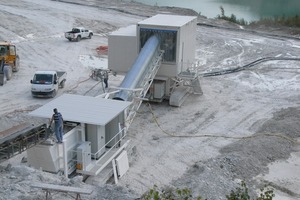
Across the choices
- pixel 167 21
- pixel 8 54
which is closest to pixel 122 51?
pixel 167 21

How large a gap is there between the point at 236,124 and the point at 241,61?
41.3 ft

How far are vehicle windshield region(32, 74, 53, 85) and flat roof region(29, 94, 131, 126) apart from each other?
7784 millimetres

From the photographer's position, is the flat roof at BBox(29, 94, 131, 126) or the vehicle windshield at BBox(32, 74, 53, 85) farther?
the vehicle windshield at BBox(32, 74, 53, 85)

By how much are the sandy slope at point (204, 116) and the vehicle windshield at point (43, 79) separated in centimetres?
93

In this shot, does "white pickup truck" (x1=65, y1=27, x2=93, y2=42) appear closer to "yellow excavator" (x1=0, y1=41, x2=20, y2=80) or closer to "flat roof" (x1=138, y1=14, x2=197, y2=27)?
"yellow excavator" (x1=0, y1=41, x2=20, y2=80)

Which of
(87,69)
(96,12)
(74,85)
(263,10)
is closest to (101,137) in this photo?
(74,85)

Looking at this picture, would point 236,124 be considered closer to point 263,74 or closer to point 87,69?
point 263,74

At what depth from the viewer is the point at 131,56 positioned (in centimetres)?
2567

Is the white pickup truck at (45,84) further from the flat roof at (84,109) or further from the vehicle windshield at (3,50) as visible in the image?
the flat roof at (84,109)

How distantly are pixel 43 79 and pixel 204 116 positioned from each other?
858 centimetres

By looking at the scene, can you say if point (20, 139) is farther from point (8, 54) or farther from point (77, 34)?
point (77, 34)

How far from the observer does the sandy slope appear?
1712 cm

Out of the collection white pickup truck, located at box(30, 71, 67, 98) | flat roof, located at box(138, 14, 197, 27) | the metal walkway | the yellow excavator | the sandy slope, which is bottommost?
the sandy slope

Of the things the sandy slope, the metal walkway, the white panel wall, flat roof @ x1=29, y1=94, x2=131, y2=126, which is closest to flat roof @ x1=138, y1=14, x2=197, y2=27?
the white panel wall
